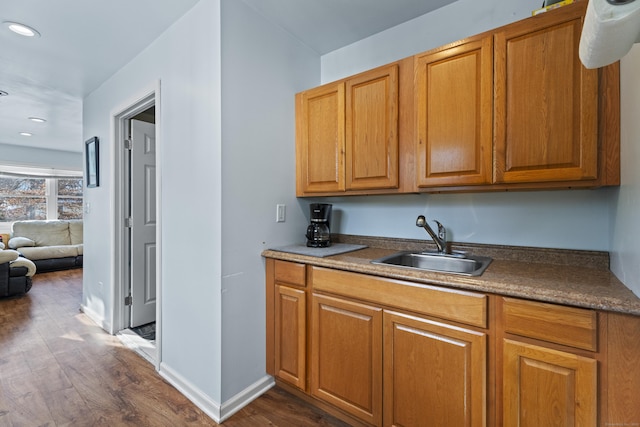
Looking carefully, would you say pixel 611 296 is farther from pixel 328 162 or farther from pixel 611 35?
pixel 328 162

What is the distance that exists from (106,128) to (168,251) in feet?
5.56

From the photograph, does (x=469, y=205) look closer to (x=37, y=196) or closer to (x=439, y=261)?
(x=439, y=261)

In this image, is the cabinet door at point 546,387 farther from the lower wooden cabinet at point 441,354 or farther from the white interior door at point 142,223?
the white interior door at point 142,223

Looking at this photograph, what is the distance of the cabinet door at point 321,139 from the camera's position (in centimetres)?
194

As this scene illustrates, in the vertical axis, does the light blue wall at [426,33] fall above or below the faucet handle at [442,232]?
above

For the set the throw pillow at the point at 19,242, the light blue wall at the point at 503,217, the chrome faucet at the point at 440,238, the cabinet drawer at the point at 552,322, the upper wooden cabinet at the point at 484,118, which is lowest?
the throw pillow at the point at 19,242

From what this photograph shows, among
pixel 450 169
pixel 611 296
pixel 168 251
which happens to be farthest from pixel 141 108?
pixel 611 296

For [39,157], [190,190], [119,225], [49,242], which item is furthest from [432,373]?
[39,157]

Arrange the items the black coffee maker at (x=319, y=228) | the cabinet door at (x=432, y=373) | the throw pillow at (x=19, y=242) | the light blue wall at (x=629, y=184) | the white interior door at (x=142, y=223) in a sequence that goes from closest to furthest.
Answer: the light blue wall at (x=629, y=184)
the cabinet door at (x=432, y=373)
the black coffee maker at (x=319, y=228)
the white interior door at (x=142, y=223)
the throw pillow at (x=19, y=242)

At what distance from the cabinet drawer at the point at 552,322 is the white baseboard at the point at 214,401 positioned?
1.50m

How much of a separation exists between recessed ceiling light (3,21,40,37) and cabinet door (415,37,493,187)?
258 centimetres

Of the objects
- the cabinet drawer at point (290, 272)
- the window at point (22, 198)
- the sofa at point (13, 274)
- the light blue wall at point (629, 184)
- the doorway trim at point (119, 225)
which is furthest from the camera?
the window at point (22, 198)

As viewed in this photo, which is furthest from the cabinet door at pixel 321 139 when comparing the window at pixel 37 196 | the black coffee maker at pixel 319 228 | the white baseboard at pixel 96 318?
the window at pixel 37 196

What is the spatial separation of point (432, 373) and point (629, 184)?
105 centimetres
